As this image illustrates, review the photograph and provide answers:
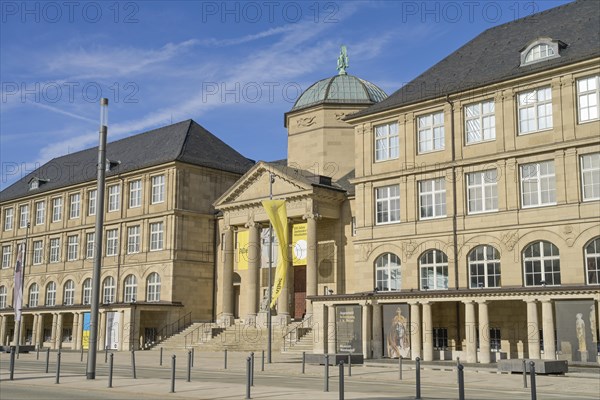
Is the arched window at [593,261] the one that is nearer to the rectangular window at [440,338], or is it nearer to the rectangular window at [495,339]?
the rectangular window at [495,339]

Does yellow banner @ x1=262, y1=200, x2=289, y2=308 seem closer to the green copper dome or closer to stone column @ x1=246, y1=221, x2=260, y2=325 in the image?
stone column @ x1=246, y1=221, x2=260, y2=325

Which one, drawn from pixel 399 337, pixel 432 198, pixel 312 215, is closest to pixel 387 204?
pixel 432 198

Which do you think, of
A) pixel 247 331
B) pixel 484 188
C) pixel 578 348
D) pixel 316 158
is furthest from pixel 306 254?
pixel 578 348

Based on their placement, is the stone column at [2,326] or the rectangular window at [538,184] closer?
the rectangular window at [538,184]

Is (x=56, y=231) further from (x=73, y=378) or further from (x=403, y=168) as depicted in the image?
(x=73, y=378)

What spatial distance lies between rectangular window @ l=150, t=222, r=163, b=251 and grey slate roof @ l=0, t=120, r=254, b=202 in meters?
4.75

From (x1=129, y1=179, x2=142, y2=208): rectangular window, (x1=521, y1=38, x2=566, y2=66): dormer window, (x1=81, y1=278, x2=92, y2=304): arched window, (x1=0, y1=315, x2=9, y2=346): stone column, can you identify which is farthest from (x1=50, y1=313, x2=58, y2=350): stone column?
(x1=521, y1=38, x2=566, y2=66): dormer window

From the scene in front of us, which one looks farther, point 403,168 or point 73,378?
point 403,168

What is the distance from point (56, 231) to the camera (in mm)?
67000

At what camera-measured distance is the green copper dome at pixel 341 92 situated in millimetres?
56156

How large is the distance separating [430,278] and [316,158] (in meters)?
18.3

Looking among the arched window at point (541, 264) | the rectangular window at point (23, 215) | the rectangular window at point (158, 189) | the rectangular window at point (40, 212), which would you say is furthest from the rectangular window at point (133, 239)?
the arched window at point (541, 264)

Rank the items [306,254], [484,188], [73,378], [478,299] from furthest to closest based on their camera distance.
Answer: [306,254]
[484,188]
[478,299]
[73,378]

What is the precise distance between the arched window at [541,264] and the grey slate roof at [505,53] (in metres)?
8.27
